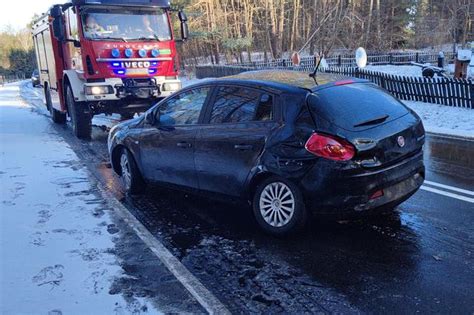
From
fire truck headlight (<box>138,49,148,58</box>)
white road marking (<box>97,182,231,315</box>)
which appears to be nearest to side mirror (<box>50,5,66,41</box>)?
fire truck headlight (<box>138,49,148,58</box>)

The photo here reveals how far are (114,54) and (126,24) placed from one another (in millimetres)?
785

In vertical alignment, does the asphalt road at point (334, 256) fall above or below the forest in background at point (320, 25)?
below

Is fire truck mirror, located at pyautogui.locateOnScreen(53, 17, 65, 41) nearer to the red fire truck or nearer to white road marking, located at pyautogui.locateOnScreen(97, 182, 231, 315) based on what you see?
the red fire truck

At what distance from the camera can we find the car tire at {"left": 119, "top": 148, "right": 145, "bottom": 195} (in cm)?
608

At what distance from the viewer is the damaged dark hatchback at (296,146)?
4023 mm

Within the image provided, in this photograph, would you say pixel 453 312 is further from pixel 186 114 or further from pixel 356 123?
pixel 186 114

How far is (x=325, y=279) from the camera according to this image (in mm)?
3582

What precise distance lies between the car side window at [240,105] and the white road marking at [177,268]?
4.62ft

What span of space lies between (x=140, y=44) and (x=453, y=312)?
8.80 meters

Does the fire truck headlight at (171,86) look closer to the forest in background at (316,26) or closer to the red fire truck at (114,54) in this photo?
the red fire truck at (114,54)

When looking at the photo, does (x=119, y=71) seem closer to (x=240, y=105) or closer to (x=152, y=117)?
(x=152, y=117)

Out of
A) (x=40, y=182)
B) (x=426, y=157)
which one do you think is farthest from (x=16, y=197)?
(x=426, y=157)

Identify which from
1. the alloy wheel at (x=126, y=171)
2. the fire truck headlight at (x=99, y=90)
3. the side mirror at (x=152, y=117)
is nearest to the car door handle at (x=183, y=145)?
the side mirror at (x=152, y=117)

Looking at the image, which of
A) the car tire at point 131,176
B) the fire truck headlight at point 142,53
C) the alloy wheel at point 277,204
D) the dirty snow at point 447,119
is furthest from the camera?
the fire truck headlight at point 142,53
